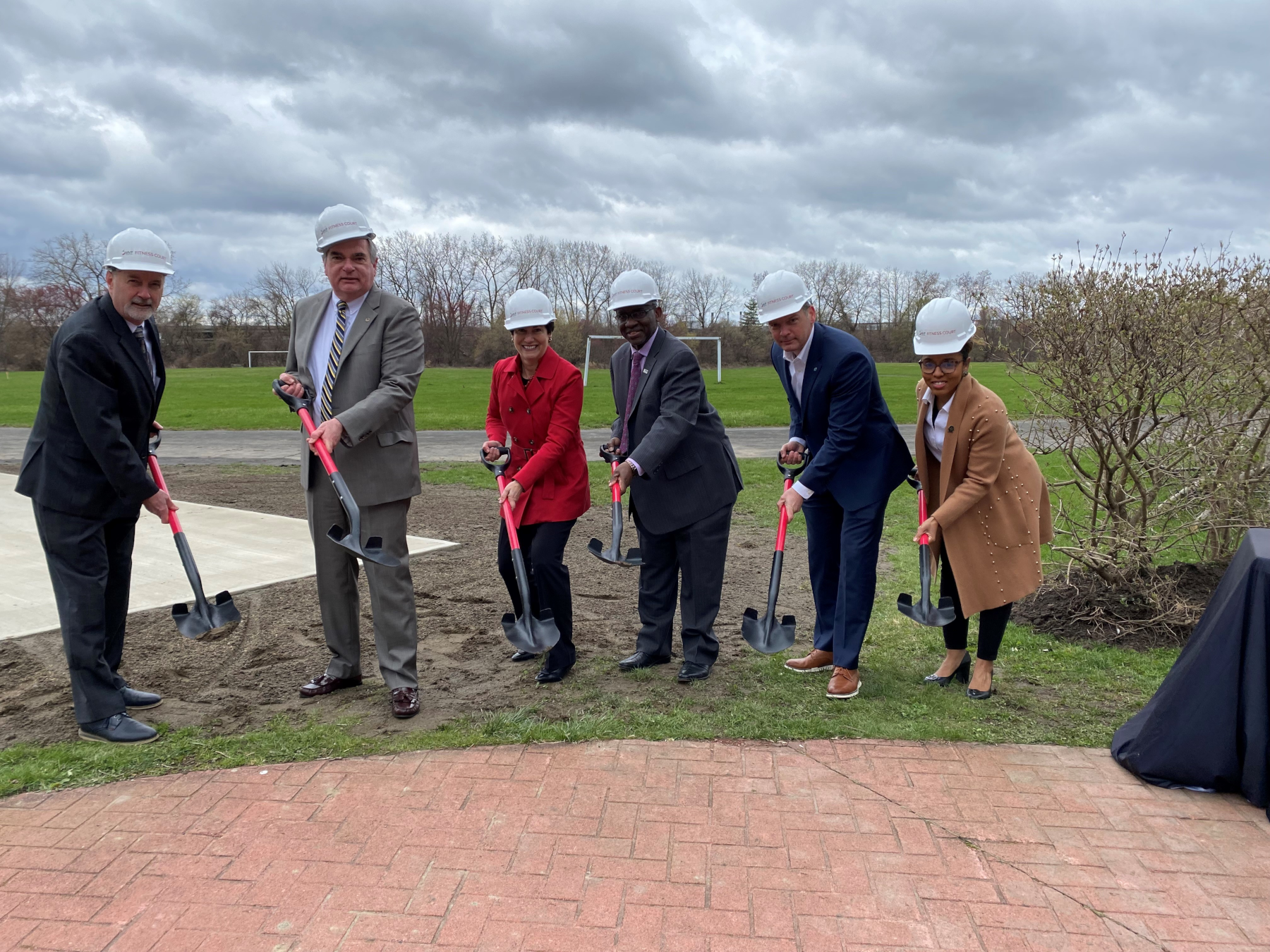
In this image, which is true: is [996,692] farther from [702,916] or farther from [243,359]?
[243,359]

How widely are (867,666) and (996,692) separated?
63 centimetres

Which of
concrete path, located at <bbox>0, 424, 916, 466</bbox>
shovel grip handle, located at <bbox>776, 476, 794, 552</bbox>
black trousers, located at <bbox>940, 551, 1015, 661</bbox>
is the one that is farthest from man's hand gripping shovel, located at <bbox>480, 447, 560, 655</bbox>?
concrete path, located at <bbox>0, 424, 916, 466</bbox>

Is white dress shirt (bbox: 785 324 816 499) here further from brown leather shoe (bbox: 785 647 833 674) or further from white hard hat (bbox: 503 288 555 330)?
white hard hat (bbox: 503 288 555 330)

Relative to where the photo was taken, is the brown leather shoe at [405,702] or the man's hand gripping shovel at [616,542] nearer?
the brown leather shoe at [405,702]

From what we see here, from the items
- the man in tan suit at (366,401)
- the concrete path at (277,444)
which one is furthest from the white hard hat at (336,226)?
the concrete path at (277,444)

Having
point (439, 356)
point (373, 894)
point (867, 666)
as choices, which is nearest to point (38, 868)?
point (373, 894)

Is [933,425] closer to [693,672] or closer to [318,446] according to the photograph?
[693,672]

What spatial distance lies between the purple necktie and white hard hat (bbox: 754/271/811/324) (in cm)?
64

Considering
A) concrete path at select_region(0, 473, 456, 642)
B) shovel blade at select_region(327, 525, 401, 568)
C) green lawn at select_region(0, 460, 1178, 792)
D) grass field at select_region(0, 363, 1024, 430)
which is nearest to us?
green lawn at select_region(0, 460, 1178, 792)

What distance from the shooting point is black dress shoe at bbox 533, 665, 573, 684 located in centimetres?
434

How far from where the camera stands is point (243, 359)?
194 feet

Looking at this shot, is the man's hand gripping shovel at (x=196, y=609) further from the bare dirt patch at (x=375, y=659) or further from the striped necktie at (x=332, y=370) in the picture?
the striped necktie at (x=332, y=370)

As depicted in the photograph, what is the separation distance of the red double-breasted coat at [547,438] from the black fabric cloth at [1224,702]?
2480mm

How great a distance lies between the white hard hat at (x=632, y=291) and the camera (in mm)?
4121
